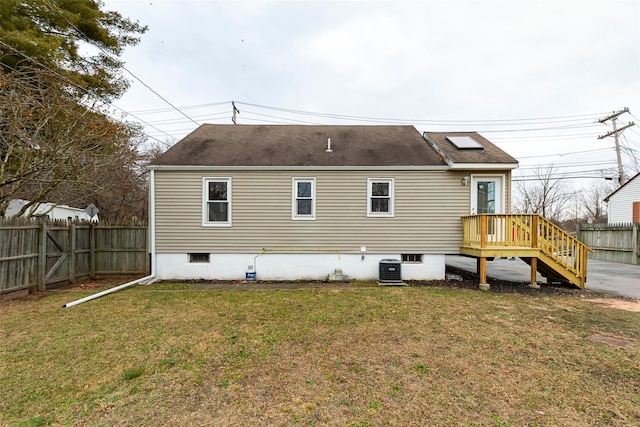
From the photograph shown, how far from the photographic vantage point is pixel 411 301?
6.55 meters

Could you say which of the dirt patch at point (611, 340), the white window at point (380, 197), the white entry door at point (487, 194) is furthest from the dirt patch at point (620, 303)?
the white window at point (380, 197)

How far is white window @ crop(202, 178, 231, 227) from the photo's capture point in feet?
29.3

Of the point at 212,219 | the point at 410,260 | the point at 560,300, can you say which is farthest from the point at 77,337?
the point at 560,300

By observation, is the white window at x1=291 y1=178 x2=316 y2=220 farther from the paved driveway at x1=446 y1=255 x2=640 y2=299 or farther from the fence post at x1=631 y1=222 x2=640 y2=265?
the fence post at x1=631 y1=222 x2=640 y2=265

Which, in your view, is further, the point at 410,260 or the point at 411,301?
the point at 410,260

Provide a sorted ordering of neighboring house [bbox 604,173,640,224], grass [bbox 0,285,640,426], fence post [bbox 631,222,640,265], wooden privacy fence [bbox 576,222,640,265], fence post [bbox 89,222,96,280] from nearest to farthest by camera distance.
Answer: grass [bbox 0,285,640,426], fence post [bbox 89,222,96,280], fence post [bbox 631,222,640,265], wooden privacy fence [bbox 576,222,640,265], neighboring house [bbox 604,173,640,224]

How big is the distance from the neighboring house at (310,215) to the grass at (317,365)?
2.76m

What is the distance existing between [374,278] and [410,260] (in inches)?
50.5

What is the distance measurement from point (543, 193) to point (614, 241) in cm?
1994

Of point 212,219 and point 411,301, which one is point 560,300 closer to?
point 411,301

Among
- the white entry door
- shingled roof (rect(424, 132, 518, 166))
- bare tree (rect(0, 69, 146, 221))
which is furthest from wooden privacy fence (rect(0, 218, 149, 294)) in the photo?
the white entry door

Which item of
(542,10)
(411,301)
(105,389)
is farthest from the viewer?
(542,10)

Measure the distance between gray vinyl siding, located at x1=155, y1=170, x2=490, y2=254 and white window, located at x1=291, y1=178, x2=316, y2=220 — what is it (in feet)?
0.46

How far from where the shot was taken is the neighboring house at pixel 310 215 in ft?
29.2
